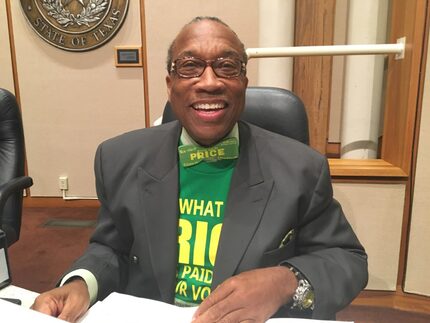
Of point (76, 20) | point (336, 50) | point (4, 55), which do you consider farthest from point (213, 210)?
point (4, 55)

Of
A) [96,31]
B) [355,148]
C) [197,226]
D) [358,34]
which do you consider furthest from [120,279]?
[96,31]

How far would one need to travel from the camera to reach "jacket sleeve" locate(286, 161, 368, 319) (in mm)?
828

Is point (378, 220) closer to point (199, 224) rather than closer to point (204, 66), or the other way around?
point (199, 224)

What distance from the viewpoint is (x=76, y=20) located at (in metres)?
3.12

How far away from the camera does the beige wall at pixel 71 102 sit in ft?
10.5

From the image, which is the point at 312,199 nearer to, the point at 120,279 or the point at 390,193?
the point at 120,279

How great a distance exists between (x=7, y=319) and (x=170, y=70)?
586mm

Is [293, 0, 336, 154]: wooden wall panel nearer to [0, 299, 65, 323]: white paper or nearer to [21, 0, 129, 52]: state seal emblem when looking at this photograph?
[21, 0, 129, 52]: state seal emblem

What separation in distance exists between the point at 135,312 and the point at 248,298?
0.61ft

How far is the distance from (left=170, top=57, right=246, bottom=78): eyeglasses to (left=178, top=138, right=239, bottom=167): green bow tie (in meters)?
0.16

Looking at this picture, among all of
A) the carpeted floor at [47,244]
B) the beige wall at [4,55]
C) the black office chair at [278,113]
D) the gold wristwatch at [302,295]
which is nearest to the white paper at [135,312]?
the gold wristwatch at [302,295]

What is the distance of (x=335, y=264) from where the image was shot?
0.87 meters

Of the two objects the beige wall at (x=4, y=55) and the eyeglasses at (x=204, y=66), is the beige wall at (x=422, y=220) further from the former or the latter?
the beige wall at (x=4, y=55)

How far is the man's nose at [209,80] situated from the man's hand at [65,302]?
479mm
